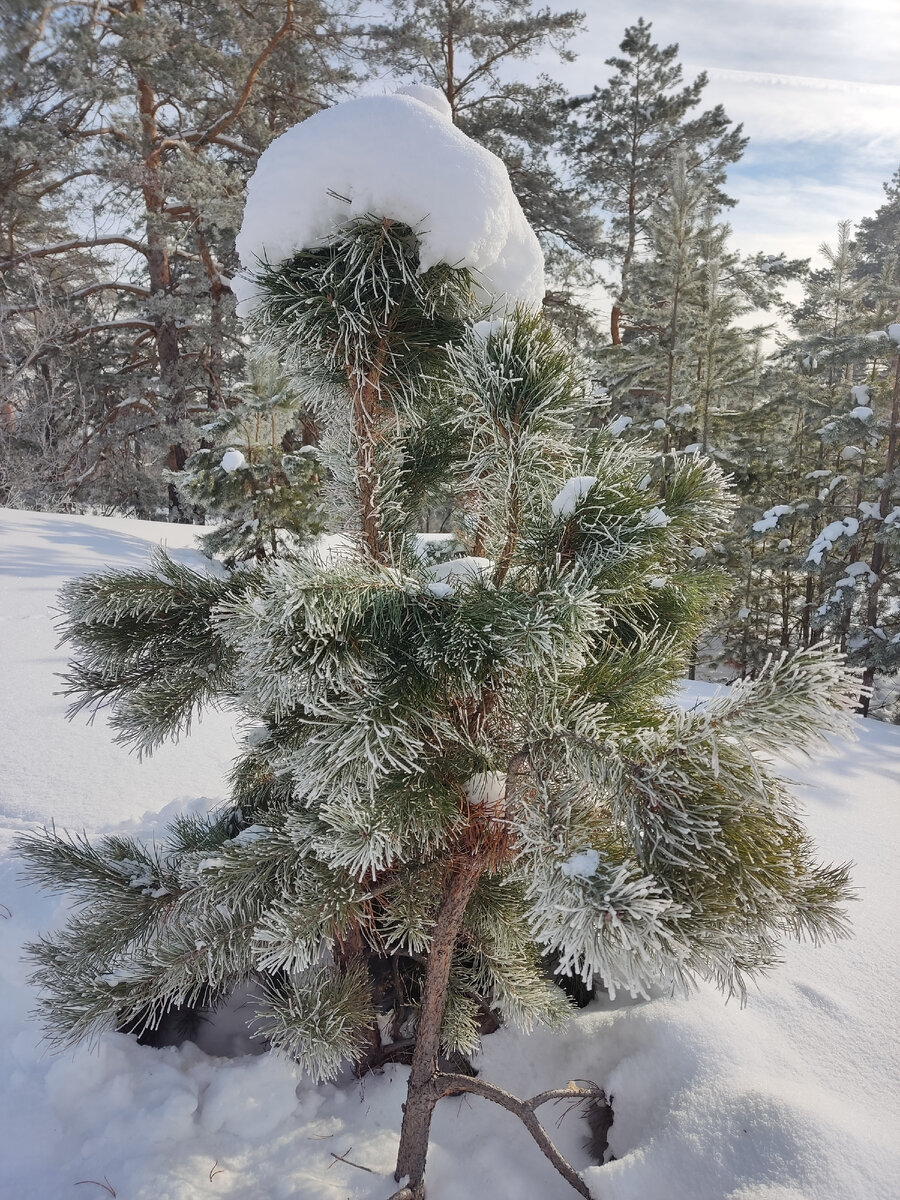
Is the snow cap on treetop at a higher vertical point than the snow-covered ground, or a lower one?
higher

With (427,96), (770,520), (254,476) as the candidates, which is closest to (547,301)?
(770,520)

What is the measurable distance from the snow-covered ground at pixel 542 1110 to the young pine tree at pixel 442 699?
0.77ft

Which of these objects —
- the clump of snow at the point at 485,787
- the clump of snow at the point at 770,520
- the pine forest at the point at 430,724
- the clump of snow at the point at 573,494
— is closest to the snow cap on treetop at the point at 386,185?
the pine forest at the point at 430,724

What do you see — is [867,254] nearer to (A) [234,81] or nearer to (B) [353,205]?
(A) [234,81]

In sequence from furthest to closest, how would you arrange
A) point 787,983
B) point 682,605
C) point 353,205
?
point 787,983 < point 682,605 < point 353,205

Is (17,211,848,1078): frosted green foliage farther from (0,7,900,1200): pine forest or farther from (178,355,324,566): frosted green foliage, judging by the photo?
(178,355,324,566): frosted green foliage

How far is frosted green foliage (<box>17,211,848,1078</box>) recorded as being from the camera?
3.10 ft

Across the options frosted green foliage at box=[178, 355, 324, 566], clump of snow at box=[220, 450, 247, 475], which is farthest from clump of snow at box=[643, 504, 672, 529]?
clump of snow at box=[220, 450, 247, 475]

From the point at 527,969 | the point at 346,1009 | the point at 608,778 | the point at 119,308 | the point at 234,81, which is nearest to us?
the point at 608,778

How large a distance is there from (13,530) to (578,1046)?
320 inches

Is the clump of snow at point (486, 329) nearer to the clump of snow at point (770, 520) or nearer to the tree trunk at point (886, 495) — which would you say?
the tree trunk at point (886, 495)

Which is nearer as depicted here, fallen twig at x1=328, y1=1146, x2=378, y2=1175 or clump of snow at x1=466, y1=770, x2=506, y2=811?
clump of snow at x1=466, y1=770, x2=506, y2=811

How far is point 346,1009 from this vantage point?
1.66 metres

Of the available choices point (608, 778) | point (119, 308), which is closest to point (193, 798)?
point (608, 778)
